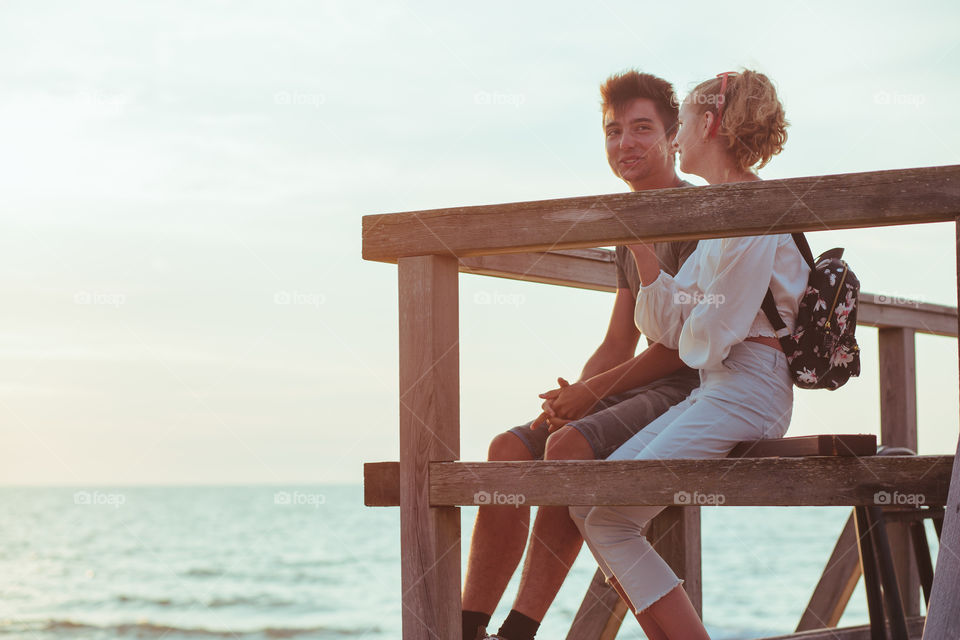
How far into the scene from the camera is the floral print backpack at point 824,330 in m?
2.27

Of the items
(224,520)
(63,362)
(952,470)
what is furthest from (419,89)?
(224,520)

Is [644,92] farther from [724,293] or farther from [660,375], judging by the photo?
[724,293]

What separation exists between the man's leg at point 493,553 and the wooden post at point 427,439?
0.37m

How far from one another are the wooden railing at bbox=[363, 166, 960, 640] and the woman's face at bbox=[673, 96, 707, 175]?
63 centimetres

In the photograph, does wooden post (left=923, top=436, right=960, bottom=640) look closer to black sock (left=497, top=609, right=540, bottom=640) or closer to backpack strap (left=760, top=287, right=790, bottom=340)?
backpack strap (left=760, top=287, right=790, bottom=340)

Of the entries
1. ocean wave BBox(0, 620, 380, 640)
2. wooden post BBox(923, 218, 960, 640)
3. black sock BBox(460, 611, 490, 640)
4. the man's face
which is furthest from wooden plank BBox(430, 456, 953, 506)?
ocean wave BBox(0, 620, 380, 640)

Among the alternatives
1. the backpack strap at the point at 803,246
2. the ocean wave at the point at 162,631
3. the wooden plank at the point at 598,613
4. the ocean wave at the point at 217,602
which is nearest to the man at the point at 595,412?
the backpack strap at the point at 803,246

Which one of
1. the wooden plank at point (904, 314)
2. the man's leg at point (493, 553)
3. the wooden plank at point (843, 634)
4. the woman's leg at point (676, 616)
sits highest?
the wooden plank at point (904, 314)

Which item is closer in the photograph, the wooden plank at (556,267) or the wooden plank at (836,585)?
the wooden plank at (556,267)

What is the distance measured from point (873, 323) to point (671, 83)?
5.31ft

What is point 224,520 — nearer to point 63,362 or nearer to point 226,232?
point 63,362

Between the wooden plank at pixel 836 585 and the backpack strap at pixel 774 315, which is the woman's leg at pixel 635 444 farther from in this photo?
the wooden plank at pixel 836 585

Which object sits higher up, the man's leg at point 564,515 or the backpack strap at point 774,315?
the backpack strap at point 774,315

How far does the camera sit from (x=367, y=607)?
1855cm
